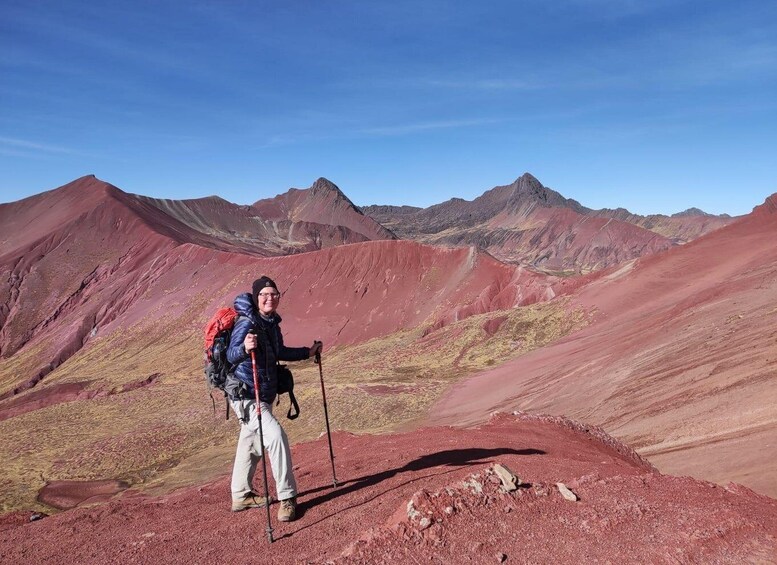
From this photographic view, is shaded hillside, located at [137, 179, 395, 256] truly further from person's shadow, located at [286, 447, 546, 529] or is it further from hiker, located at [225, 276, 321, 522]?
hiker, located at [225, 276, 321, 522]

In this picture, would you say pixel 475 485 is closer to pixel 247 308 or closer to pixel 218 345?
pixel 247 308

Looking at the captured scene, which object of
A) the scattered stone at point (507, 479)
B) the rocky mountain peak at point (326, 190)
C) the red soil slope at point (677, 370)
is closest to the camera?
the scattered stone at point (507, 479)

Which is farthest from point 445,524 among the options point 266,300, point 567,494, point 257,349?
point 266,300

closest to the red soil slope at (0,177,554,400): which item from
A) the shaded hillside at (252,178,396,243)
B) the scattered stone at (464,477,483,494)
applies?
the scattered stone at (464,477,483,494)

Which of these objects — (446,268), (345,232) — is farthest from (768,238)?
(345,232)

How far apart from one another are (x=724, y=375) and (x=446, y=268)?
41.9m

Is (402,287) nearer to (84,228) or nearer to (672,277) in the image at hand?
(672,277)

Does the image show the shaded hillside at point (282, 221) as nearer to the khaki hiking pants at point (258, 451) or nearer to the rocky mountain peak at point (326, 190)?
the rocky mountain peak at point (326, 190)

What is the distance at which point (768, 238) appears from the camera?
38656 millimetres

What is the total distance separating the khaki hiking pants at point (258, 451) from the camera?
5715 millimetres

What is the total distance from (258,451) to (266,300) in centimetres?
174

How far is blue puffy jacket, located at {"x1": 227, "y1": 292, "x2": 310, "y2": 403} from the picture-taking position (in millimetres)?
5852

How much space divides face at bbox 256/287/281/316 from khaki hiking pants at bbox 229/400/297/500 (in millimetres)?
1070

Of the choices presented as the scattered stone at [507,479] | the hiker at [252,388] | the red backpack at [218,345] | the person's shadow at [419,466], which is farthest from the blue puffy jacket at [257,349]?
the scattered stone at [507,479]
